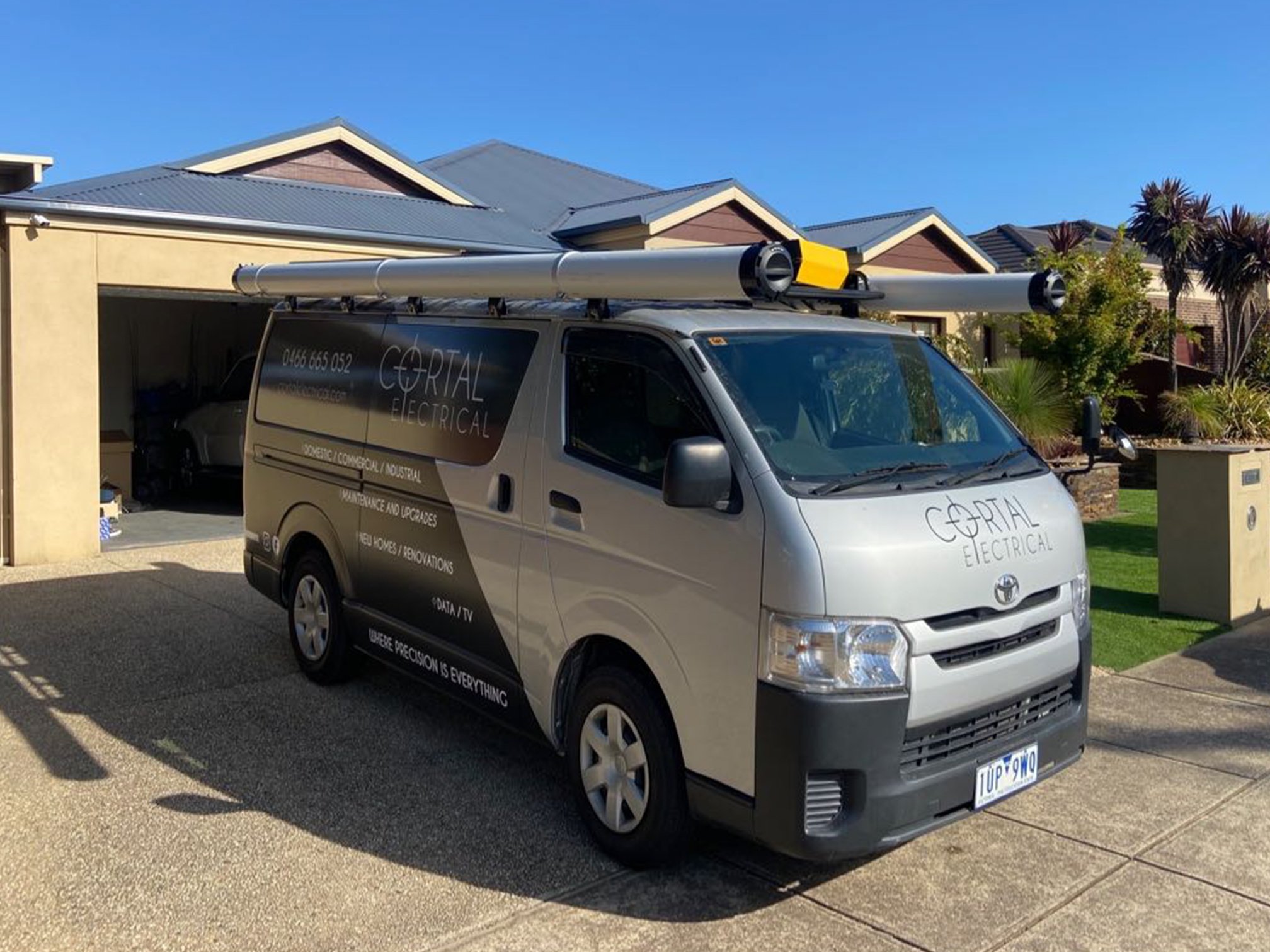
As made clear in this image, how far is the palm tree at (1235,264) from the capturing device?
77.8ft

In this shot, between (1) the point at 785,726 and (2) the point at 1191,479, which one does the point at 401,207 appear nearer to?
(2) the point at 1191,479

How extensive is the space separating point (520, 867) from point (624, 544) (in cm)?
130

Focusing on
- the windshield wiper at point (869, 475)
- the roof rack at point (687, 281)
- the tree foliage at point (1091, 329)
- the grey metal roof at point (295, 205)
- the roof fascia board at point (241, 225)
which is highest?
the grey metal roof at point (295, 205)

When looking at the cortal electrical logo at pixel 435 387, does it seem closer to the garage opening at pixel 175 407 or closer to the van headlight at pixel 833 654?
the van headlight at pixel 833 654

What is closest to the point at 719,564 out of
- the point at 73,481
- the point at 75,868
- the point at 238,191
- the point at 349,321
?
the point at 75,868

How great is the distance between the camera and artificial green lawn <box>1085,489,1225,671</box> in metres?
7.36

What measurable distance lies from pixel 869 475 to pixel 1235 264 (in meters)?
24.0

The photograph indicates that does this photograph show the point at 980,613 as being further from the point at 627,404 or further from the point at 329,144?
the point at 329,144

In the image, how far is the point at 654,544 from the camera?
4.00 meters

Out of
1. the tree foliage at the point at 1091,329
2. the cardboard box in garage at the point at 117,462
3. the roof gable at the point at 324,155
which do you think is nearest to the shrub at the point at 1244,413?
the tree foliage at the point at 1091,329

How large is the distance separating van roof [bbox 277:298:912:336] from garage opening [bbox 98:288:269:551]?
318 inches

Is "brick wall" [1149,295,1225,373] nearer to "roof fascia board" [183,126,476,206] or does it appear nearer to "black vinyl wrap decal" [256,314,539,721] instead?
"roof fascia board" [183,126,476,206]

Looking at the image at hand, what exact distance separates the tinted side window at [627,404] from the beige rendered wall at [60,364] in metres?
7.21

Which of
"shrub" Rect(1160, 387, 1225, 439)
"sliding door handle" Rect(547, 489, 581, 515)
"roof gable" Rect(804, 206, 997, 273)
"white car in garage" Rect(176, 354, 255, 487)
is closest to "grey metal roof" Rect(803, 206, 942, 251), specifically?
"roof gable" Rect(804, 206, 997, 273)
